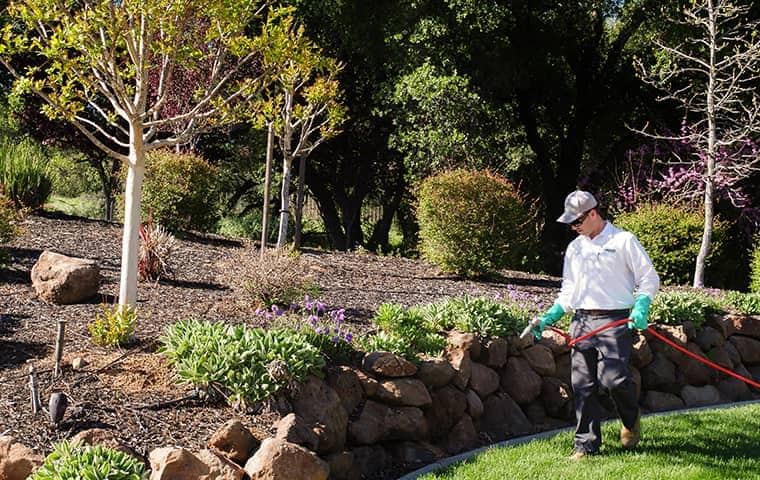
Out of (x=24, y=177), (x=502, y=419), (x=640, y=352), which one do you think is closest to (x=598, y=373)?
(x=502, y=419)

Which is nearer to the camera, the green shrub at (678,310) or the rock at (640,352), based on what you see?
the rock at (640,352)

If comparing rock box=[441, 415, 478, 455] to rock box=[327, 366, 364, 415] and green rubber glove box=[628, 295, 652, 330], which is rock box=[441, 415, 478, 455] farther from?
green rubber glove box=[628, 295, 652, 330]

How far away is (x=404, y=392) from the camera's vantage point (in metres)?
6.25

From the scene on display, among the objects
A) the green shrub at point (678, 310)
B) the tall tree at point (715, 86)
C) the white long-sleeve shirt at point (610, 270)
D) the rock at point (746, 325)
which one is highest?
the tall tree at point (715, 86)

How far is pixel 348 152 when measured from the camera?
2075cm

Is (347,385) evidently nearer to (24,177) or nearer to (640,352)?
(640,352)

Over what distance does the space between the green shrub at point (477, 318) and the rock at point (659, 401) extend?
59.6 inches

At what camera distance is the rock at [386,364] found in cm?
629

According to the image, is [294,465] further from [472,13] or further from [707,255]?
[472,13]

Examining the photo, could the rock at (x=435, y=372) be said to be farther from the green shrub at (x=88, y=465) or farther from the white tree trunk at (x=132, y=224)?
the green shrub at (x=88, y=465)

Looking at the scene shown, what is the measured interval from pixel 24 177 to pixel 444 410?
28.5 ft

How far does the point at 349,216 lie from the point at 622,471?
54.3ft

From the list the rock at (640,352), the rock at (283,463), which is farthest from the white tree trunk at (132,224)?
the rock at (640,352)

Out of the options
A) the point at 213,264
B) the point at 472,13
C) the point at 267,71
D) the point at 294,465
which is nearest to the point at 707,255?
the point at 472,13
